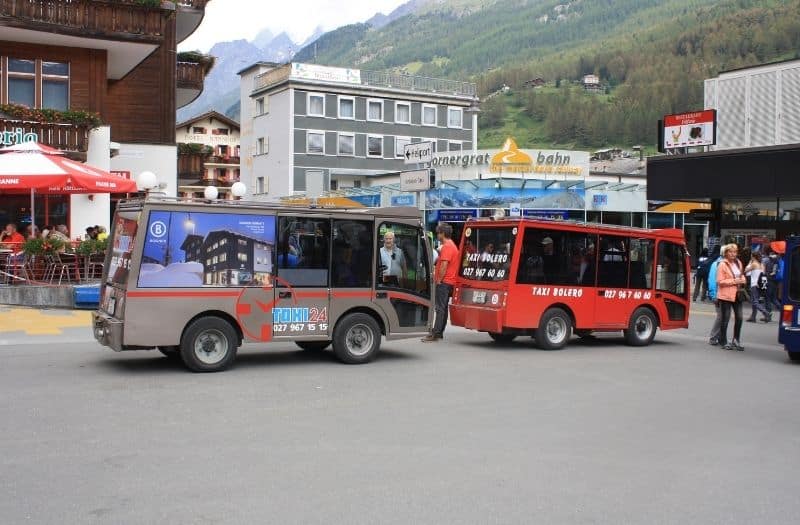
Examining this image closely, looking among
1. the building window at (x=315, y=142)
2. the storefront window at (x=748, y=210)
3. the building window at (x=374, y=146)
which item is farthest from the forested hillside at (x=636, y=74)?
the storefront window at (x=748, y=210)

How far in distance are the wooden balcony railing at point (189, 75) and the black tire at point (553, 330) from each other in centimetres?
2441

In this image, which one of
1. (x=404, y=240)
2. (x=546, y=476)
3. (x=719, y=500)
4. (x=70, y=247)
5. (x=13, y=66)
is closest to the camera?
(x=719, y=500)

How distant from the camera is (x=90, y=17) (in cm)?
2369

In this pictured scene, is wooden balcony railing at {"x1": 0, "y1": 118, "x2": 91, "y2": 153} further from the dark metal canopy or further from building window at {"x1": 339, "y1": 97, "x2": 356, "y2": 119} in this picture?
building window at {"x1": 339, "y1": 97, "x2": 356, "y2": 119}

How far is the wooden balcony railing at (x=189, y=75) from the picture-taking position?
34822mm

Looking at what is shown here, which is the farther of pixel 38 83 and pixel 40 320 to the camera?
pixel 38 83

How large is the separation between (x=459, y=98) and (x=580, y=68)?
89.2 meters

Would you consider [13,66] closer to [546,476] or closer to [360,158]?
[546,476]

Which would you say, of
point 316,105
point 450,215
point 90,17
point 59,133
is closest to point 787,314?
point 59,133

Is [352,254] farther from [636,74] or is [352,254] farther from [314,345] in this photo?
[636,74]

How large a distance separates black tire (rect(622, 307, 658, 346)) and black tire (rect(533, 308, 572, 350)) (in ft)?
5.05

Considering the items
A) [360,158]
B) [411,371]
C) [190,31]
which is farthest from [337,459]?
[360,158]

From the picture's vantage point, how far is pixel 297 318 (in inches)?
470

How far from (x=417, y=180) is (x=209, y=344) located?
14932 millimetres
